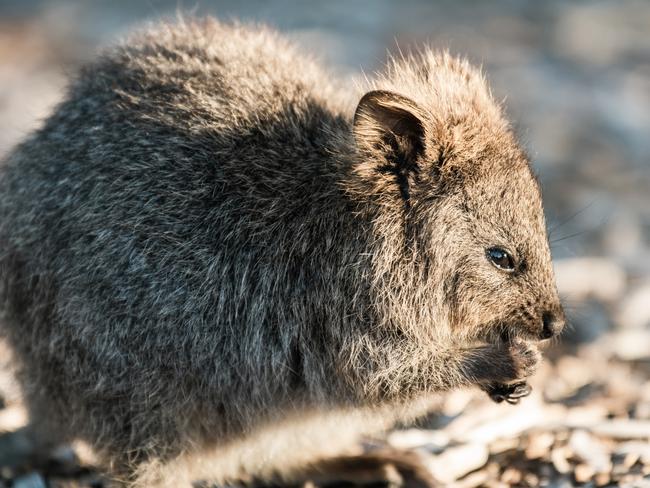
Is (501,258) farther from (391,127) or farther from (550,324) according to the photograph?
(391,127)

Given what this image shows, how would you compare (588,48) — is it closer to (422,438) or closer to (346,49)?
(346,49)

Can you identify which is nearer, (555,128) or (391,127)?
(391,127)

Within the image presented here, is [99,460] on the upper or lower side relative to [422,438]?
upper

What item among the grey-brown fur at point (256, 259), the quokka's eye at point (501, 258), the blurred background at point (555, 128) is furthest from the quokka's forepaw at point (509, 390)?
the blurred background at point (555, 128)

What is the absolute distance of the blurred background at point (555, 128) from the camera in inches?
225

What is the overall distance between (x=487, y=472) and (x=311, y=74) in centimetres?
259

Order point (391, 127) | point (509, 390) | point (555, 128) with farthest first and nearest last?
1. point (555, 128)
2. point (509, 390)
3. point (391, 127)

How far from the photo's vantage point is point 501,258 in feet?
15.5

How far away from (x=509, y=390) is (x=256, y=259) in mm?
1483

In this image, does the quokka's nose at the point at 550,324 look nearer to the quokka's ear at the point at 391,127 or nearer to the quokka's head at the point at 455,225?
the quokka's head at the point at 455,225

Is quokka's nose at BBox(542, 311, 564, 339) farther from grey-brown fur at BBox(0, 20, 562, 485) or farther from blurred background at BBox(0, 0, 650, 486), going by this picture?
blurred background at BBox(0, 0, 650, 486)

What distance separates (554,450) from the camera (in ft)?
18.2

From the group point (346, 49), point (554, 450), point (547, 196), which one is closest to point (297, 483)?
point (554, 450)

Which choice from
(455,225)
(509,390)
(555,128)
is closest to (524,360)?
(509,390)
